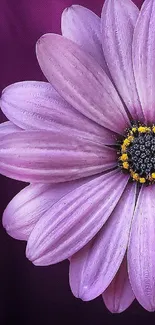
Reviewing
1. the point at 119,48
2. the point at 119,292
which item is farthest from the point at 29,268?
the point at 119,48

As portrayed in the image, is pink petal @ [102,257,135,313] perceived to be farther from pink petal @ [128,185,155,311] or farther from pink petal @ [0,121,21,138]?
pink petal @ [0,121,21,138]

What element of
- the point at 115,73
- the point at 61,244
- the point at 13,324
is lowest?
the point at 13,324

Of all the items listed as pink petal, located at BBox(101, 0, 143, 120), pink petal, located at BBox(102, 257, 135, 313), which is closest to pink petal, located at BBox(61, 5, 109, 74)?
pink petal, located at BBox(101, 0, 143, 120)

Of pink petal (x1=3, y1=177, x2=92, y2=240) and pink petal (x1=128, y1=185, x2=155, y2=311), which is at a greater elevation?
pink petal (x1=3, y1=177, x2=92, y2=240)

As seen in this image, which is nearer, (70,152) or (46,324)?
(70,152)

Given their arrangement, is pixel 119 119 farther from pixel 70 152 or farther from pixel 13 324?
pixel 13 324

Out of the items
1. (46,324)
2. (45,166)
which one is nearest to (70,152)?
(45,166)

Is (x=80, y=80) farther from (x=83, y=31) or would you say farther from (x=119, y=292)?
(x=119, y=292)
